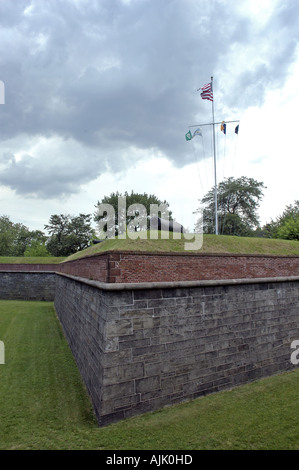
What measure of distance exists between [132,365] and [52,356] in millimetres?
4689

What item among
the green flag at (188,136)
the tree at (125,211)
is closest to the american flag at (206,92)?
the green flag at (188,136)

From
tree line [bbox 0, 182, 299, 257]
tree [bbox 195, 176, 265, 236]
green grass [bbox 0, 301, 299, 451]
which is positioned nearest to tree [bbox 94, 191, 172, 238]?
tree line [bbox 0, 182, 299, 257]

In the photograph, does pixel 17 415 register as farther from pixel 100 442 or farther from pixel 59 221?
pixel 59 221

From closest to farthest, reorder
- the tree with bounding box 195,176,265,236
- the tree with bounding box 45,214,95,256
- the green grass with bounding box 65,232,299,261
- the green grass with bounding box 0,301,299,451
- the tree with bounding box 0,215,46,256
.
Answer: the green grass with bounding box 0,301,299,451 < the green grass with bounding box 65,232,299,261 < the tree with bounding box 195,176,265,236 < the tree with bounding box 45,214,95,256 < the tree with bounding box 0,215,46,256

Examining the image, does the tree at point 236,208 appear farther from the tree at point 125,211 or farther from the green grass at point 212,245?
the green grass at point 212,245

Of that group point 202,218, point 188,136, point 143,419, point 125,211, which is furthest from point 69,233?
point 143,419

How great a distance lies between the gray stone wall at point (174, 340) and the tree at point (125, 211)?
92.7ft

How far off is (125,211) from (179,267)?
3125cm

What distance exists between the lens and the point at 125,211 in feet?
123

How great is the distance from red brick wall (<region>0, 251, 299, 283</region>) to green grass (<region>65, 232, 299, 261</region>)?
31cm

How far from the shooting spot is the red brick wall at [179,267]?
5.91m

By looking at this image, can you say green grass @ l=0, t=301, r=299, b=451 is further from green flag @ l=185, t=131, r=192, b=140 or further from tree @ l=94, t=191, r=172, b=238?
tree @ l=94, t=191, r=172, b=238

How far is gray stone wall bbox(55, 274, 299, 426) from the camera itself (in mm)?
5418

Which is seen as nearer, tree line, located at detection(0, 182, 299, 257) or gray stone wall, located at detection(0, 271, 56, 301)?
gray stone wall, located at detection(0, 271, 56, 301)
